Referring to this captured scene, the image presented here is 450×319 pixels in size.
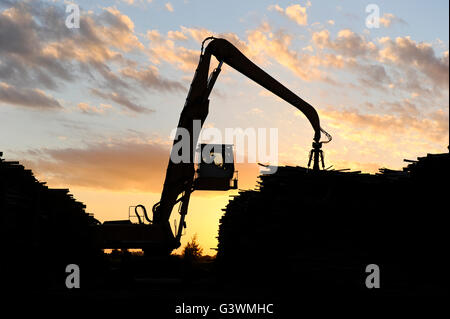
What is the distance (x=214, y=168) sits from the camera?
22.7 m

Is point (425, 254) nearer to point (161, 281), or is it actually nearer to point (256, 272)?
point (256, 272)

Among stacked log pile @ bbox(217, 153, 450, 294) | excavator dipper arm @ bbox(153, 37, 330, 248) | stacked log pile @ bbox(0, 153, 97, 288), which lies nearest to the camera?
stacked log pile @ bbox(217, 153, 450, 294)

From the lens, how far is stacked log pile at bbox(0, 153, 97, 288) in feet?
66.3

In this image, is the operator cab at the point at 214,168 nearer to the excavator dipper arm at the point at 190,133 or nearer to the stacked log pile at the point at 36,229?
the excavator dipper arm at the point at 190,133

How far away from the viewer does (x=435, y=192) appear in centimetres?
1877

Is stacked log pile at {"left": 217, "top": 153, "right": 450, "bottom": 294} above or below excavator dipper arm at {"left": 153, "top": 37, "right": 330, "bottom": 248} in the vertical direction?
below

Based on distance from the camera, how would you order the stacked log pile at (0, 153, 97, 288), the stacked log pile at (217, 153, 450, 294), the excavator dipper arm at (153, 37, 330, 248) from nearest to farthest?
the stacked log pile at (217, 153, 450, 294), the stacked log pile at (0, 153, 97, 288), the excavator dipper arm at (153, 37, 330, 248)

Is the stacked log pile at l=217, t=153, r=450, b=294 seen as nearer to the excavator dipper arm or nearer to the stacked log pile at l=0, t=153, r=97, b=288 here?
the excavator dipper arm

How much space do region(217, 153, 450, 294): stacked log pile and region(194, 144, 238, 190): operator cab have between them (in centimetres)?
213

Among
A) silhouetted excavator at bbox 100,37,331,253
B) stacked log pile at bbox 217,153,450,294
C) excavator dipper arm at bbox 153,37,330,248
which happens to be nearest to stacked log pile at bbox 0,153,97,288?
silhouetted excavator at bbox 100,37,331,253

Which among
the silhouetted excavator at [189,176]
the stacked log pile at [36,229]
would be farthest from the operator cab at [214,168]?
the stacked log pile at [36,229]

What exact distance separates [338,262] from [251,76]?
888cm

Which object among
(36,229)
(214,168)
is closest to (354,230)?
(214,168)

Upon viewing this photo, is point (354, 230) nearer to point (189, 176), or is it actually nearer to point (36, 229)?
point (189, 176)
